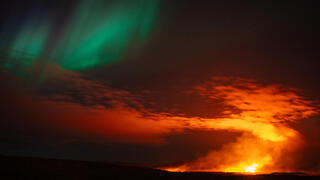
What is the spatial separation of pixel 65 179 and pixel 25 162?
32.1 ft

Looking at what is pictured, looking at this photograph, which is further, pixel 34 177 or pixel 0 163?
pixel 0 163

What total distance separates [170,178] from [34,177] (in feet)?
51.8

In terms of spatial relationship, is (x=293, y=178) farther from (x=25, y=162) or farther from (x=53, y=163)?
(x=25, y=162)

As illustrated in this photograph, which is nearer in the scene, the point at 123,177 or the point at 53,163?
the point at 123,177

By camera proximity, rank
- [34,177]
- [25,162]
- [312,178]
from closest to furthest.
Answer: [34,177] → [25,162] → [312,178]

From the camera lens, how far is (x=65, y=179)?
3166 cm

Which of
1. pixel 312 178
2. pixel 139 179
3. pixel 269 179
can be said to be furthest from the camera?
pixel 312 178

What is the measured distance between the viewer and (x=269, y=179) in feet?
141

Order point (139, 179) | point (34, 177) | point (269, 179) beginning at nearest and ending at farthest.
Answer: point (34, 177) → point (139, 179) → point (269, 179)

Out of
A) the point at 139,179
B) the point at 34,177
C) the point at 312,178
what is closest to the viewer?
the point at 34,177

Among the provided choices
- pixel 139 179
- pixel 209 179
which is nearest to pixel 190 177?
pixel 209 179

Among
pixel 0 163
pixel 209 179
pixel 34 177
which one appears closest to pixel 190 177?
pixel 209 179

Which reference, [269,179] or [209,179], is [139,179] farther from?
[269,179]

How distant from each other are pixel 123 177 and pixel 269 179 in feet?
70.1
